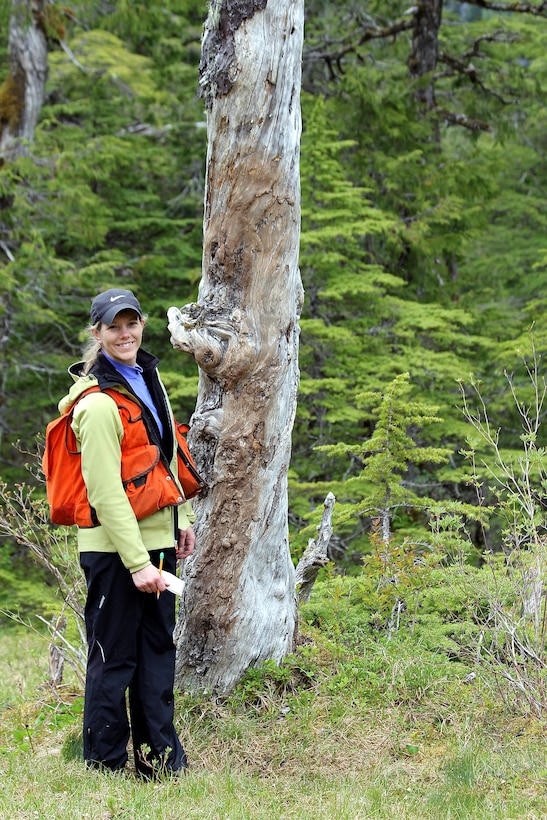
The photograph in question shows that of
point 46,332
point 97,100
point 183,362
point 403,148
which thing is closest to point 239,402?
point 183,362

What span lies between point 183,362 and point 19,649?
16.7ft

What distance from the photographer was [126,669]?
385cm

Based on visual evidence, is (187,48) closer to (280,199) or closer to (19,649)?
(19,649)

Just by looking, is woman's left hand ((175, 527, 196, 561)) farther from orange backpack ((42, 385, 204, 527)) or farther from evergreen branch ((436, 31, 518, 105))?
evergreen branch ((436, 31, 518, 105))

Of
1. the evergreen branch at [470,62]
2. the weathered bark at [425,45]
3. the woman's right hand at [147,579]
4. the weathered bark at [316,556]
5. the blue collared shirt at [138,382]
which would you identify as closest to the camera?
the woman's right hand at [147,579]

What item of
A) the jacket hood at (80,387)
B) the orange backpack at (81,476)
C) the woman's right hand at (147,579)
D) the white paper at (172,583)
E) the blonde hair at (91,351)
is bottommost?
the white paper at (172,583)

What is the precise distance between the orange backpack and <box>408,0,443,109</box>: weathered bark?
10157 millimetres

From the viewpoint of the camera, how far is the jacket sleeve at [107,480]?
11.7ft

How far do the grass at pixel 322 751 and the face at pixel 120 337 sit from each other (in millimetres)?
1838

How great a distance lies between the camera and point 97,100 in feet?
49.4

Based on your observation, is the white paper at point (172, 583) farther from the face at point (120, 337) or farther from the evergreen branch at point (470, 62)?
the evergreen branch at point (470, 62)

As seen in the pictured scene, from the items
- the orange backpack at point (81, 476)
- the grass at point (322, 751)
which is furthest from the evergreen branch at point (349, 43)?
the orange backpack at point (81, 476)

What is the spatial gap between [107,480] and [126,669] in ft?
2.98

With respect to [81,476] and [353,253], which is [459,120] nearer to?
[353,253]
